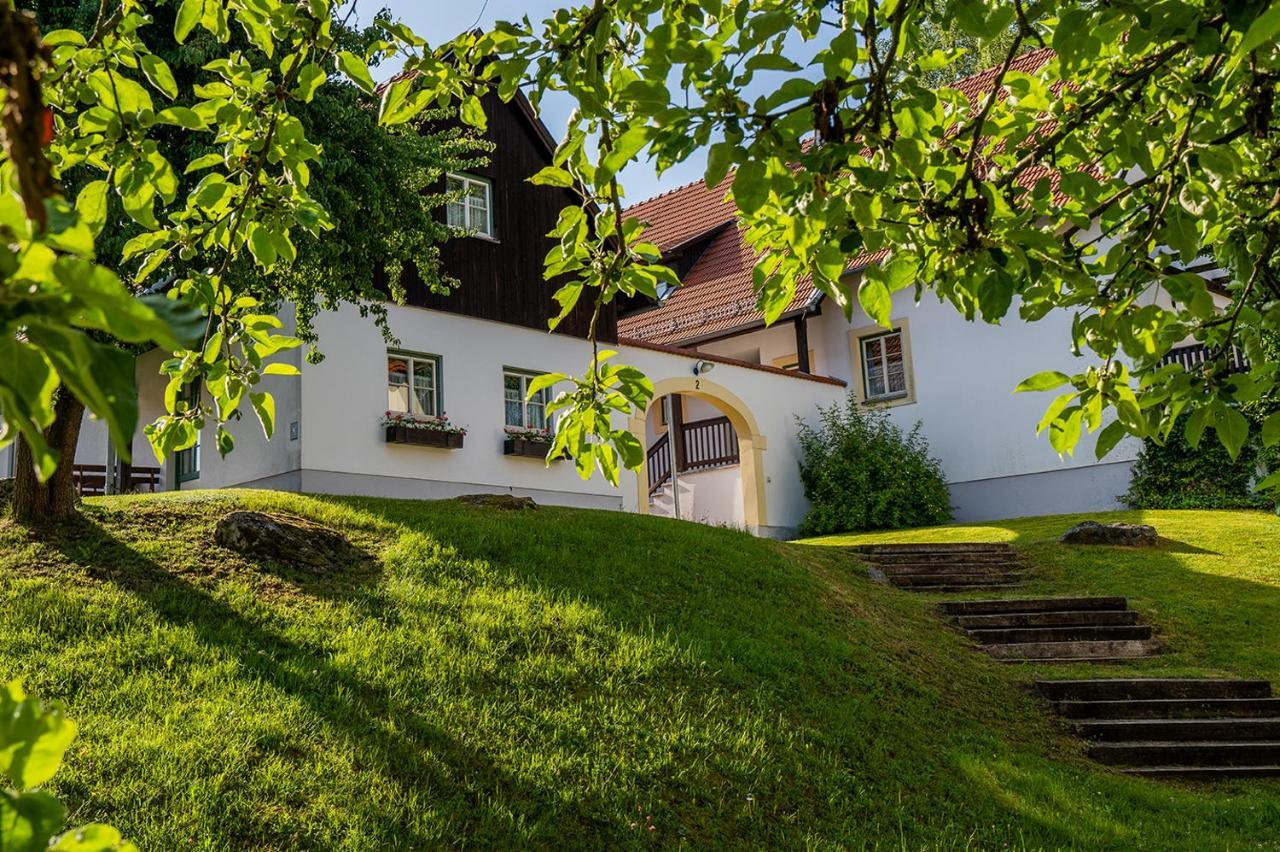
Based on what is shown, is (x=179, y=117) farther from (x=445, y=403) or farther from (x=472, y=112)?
(x=445, y=403)

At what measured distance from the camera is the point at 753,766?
22.0ft

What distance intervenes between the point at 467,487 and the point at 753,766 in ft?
34.1

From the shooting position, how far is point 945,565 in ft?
48.3

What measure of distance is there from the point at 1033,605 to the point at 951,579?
1713mm

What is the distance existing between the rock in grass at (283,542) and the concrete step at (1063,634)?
21.7 ft

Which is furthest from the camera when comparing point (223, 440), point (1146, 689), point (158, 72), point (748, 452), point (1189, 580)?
point (748, 452)

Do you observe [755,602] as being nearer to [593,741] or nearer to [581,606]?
[581,606]

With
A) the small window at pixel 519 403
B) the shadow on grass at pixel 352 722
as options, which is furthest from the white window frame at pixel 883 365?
the shadow on grass at pixel 352 722

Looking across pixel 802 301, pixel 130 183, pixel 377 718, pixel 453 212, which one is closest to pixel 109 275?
pixel 130 183

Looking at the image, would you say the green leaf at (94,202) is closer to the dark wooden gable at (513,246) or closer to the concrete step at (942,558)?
the concrete step at (942,558)

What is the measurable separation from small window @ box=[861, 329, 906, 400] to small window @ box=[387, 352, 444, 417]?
32.7 ft

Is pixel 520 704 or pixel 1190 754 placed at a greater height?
pixel 520 704

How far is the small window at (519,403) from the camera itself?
17438mm

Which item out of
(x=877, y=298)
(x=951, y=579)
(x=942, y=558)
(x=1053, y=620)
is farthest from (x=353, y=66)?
(x=942, y=558)
